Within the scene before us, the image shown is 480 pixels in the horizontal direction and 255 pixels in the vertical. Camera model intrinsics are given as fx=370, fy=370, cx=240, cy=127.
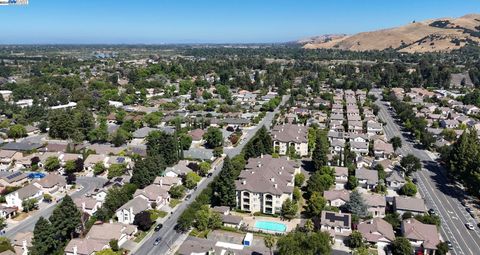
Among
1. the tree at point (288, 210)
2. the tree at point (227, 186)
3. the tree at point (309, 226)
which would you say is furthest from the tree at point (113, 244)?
the tree at point (309, 226)

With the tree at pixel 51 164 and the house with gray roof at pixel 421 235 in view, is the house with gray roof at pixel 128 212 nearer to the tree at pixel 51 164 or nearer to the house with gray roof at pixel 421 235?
the tree at pixel 51 164

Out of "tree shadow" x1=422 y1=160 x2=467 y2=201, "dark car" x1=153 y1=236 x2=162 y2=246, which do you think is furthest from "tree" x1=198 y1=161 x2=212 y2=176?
"tree shadow" x1=422 y1=160 x2=467 y2=201

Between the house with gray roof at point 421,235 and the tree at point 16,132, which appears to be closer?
the house with gray roof at point 421,235

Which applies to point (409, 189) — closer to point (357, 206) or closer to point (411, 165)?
point (411, 165)

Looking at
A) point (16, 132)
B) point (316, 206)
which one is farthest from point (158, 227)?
point (16, 132)

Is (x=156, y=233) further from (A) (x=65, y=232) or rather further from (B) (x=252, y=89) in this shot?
(B) (x=252, y=89)
